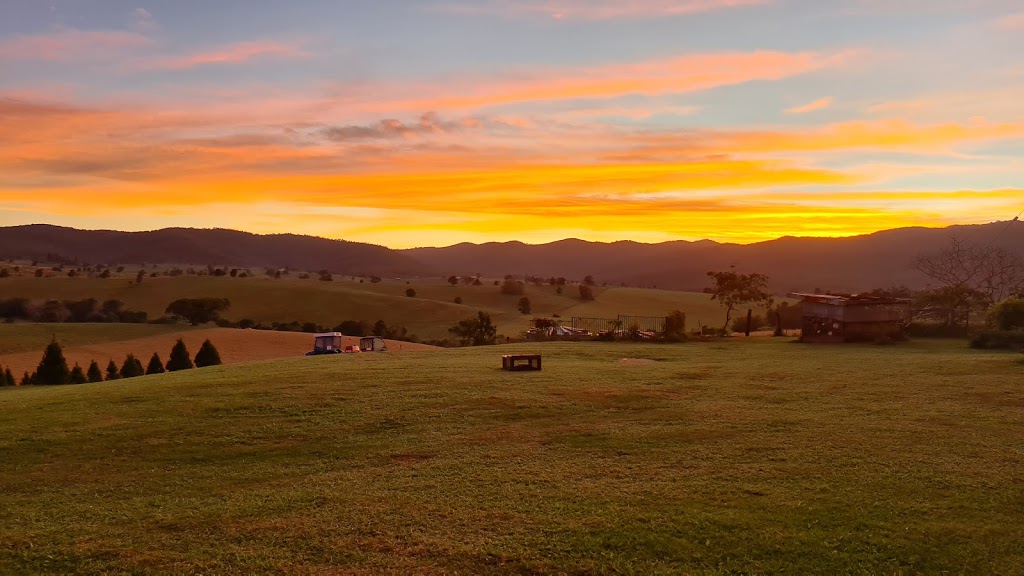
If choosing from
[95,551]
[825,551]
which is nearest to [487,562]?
[825,551]

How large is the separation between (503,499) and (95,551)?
499cm

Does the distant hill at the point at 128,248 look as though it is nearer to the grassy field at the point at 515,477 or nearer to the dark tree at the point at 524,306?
the dark tree at the point at 524,306

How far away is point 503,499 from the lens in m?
10.0

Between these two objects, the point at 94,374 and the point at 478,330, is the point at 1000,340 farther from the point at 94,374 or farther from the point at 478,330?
the point at 94,374

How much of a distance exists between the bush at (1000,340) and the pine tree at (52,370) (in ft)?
140

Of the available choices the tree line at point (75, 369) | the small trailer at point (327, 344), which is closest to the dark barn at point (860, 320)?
the small trailer at point (327, 344)

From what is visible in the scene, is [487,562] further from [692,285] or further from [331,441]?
[692,285]

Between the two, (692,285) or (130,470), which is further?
(692,285)

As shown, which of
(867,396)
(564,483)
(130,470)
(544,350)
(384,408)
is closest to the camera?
(564,483)

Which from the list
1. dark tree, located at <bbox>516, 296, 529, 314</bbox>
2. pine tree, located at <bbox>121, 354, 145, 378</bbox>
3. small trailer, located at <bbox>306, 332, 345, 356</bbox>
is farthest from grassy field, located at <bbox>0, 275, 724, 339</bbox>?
pine tree, located at <bbox>121, 354, 145, 378</bbox>

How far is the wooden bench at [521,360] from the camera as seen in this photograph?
75.0ft

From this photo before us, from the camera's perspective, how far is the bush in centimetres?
2969

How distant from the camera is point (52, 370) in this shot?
117 ft

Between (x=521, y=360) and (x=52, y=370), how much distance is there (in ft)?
85.9
